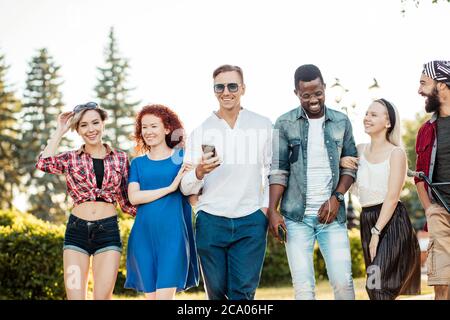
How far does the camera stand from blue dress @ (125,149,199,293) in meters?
6.28

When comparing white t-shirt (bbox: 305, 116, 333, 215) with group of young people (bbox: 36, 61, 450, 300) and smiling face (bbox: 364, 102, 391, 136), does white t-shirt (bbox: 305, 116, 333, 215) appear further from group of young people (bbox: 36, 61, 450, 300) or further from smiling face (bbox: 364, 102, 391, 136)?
smiling face (bbox: 364, 102, 391, 136)

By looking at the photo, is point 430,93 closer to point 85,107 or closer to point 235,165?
point 235,165

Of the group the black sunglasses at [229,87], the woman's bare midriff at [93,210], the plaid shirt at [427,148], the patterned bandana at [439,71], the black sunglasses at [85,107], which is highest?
the patterned bandana at [439,71]

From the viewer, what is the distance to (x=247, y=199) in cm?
620

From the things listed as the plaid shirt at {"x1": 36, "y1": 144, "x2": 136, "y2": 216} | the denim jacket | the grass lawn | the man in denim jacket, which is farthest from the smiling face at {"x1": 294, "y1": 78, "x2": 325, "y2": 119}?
the grass lawn

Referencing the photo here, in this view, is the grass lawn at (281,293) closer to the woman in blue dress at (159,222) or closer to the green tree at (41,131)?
the woman in blue dress at (159,222)

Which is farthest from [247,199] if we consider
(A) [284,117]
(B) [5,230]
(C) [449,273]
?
(B) [5,230]

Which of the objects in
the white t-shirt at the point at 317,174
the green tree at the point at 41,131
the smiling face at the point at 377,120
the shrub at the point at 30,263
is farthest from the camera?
the green tree at the point at 41,131

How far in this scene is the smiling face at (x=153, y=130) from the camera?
6.47m

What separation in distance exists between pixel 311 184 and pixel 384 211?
687 millimetres

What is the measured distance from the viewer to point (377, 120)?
20.7 feet

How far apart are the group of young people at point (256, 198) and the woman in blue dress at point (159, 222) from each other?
10 mm

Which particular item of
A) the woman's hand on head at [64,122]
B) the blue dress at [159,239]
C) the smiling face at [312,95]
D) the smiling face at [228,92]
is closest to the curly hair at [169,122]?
the blue dress at [159,239]
